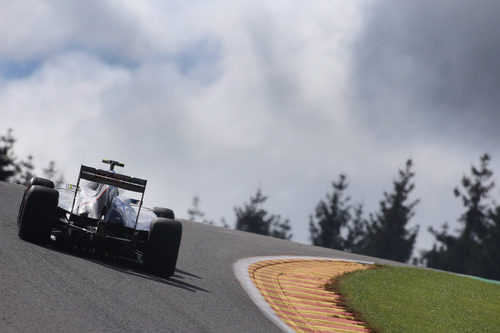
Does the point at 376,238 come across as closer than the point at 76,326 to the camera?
No

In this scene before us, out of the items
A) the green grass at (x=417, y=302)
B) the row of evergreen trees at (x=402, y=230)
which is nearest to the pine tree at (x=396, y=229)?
the row of evergreen trees at (x=402, y=230)

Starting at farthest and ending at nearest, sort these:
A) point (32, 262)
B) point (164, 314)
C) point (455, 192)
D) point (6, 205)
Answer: point (455, 192), point (6, 205), point (32, 262), point (164, 314)

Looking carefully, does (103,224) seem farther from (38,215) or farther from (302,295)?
(302,295)

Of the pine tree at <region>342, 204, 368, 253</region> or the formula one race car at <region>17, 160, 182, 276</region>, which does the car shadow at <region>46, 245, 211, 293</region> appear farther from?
the pine tree at <region>342, 204, 368, 253</region>

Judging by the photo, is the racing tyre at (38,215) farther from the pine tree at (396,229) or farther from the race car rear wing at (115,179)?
the pine tree at (396,229)

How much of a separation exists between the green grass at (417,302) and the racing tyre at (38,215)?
5513mm

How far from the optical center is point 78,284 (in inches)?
336

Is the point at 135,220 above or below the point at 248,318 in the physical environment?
above

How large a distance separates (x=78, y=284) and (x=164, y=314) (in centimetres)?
122

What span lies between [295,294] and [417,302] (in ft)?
9.07

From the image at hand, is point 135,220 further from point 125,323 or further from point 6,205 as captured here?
point 6,205

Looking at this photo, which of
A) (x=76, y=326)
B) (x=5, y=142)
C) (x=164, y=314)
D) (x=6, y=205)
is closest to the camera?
(x=76, y=326)

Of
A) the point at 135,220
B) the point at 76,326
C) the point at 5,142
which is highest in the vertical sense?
the point at 5,142

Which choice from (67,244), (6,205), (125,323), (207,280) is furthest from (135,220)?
(6,205)
